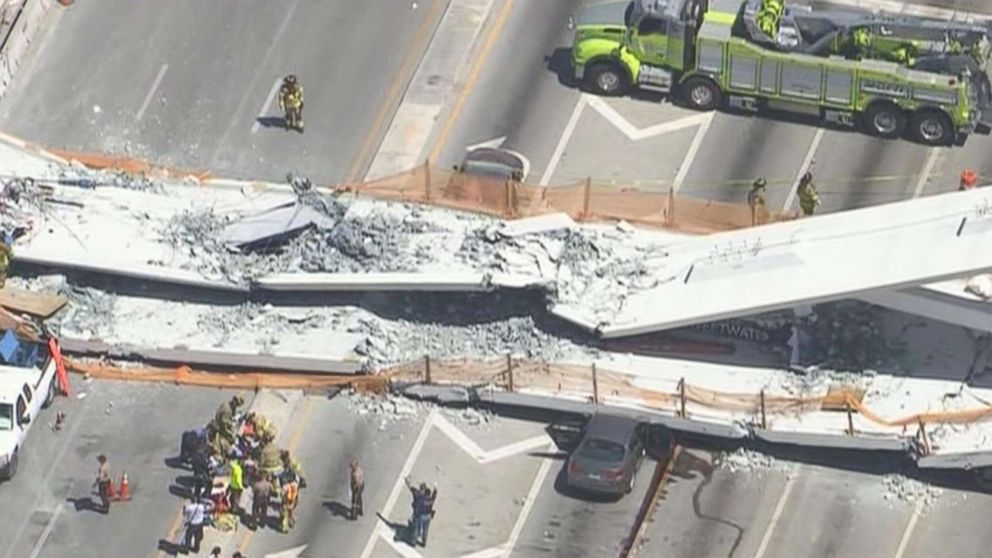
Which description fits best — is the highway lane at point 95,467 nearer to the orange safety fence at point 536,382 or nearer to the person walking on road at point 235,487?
the orange safety fence at point 536,382

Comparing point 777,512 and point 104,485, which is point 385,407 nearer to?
point 104,485

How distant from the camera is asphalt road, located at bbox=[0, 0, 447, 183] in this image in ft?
198

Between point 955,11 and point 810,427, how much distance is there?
48.4 feet

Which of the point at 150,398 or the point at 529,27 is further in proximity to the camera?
the point at 529,27

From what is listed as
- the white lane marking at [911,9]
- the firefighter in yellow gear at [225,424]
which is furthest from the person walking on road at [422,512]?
the white lane marking at [911,9]

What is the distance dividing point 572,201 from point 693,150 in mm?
3602

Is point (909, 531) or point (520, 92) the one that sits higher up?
point (520, 92)

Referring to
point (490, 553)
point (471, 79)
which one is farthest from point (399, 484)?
point (471, 79)

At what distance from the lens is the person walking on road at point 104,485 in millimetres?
52031

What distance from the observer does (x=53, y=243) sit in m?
56.2

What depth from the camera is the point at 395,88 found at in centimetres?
6141

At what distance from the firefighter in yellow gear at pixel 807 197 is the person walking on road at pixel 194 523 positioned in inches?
583

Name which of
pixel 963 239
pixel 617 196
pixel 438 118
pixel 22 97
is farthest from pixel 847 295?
pixel 22 97

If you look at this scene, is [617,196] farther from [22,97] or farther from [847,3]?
[22,97]
